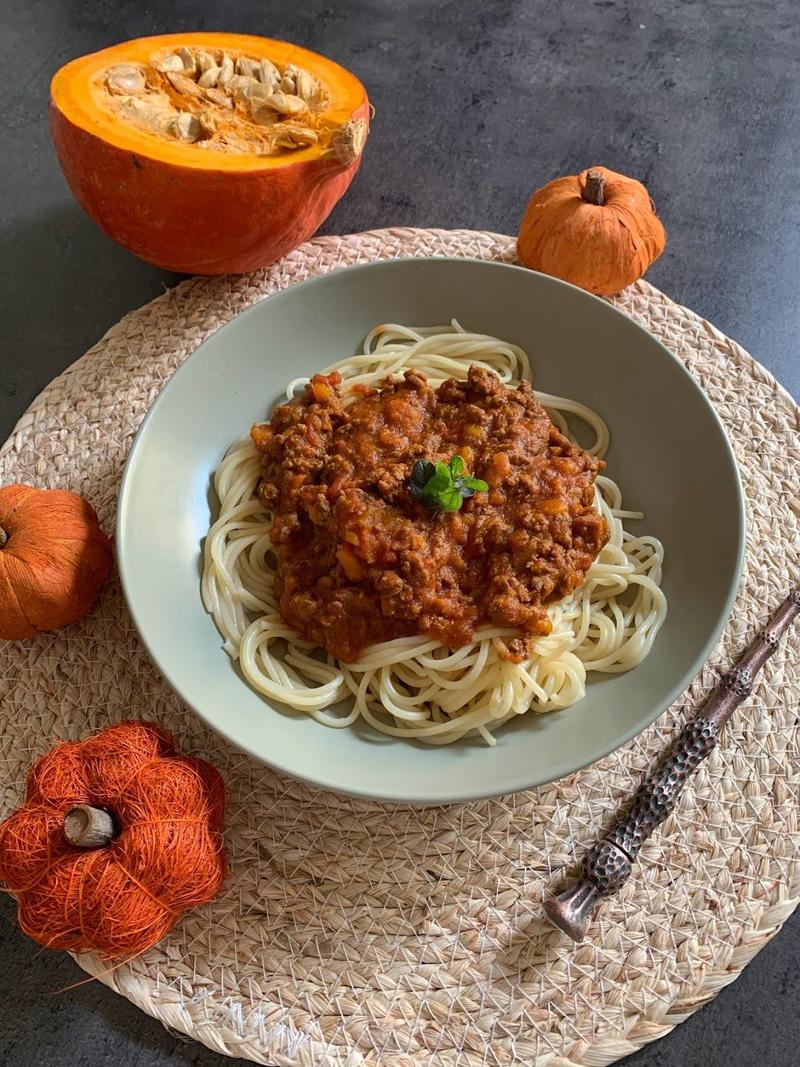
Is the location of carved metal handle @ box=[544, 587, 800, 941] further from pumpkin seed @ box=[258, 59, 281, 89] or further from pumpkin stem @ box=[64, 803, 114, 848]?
pumpkin seed @ box=[258, 59, 281, 89]

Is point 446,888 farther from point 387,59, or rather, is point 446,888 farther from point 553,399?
point 387,59

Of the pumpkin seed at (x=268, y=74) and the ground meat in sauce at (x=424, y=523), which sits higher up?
the pumpkin seed at (x=268, y=74)

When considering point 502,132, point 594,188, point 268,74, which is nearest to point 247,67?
point 268,74

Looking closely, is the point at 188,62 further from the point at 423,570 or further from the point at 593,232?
the point at 423,570

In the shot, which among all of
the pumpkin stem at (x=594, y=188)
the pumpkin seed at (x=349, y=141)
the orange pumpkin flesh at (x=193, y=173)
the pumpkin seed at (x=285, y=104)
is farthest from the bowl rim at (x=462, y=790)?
the pumpkin seed at (x=285, y=104)

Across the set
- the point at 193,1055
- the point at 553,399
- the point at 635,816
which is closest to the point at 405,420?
the point at 553,399

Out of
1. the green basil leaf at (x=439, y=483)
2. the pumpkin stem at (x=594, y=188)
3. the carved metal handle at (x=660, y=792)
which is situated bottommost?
the carved metal handle at (x=660, y=792)

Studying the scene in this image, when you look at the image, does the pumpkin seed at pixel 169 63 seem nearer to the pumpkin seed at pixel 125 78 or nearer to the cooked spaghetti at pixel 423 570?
the pumpkin seed at pixel 125 78
